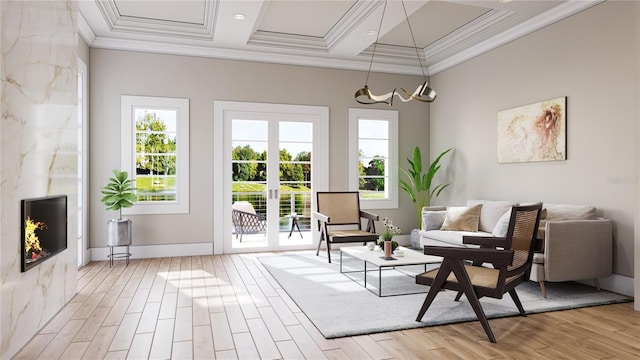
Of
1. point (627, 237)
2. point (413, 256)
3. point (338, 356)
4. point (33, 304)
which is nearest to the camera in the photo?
point (338, 356)

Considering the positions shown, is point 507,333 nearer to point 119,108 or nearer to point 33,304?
point 33,304

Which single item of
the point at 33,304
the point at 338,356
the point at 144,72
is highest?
the point at 144,72

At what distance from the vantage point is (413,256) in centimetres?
425

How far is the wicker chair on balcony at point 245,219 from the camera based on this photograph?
243 inches

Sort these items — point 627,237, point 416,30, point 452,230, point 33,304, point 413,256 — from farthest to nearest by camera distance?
point 416,30 → point 452,230 → point 413,256 → point 627,237 → point 33,304

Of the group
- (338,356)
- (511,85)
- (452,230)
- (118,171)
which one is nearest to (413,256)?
(452,230)

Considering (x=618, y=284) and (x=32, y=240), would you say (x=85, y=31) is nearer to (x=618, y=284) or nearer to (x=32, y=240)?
(x=32, y=240)

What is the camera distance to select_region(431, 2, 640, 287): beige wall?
3943 millimetres

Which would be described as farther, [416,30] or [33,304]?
[416,30]

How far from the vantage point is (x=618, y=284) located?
4016 mm

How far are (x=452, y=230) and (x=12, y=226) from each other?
4514mm

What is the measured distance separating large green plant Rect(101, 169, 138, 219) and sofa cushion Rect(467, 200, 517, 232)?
14.2 ft

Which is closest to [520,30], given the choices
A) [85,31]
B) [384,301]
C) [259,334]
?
[384,301]

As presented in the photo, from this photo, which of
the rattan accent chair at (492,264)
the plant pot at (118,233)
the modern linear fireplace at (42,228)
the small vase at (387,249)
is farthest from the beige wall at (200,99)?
the rattan accent chair at (492,264)
